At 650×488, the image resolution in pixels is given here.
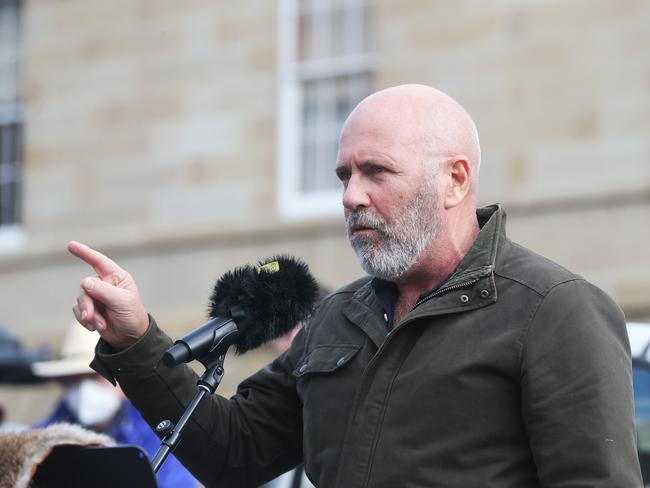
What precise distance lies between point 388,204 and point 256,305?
1.36 feet

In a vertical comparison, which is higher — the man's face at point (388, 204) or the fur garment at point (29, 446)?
the man's face at point (388, 204)

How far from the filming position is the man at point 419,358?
9.37 feet

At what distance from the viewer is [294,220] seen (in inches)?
441

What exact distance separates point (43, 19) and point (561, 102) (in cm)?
545

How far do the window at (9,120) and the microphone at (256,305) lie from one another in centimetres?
985

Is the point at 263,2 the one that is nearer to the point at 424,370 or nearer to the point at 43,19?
the point at 43,19

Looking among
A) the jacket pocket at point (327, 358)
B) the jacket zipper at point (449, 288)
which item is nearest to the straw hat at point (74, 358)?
the jacket pocket at point (327, 358)

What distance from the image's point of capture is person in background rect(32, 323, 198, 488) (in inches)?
238

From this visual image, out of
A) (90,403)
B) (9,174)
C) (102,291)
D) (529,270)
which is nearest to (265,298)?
(102,291)

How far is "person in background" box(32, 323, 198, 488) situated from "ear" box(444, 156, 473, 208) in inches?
104

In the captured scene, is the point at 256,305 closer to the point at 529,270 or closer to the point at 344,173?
the point at 344,173

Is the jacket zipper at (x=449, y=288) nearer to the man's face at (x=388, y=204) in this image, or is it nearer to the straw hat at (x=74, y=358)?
the man's face at (x=388, y=204)

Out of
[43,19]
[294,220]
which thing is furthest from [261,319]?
[43,19]

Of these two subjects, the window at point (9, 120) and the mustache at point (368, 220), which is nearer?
the mustache at point (368, 220)
